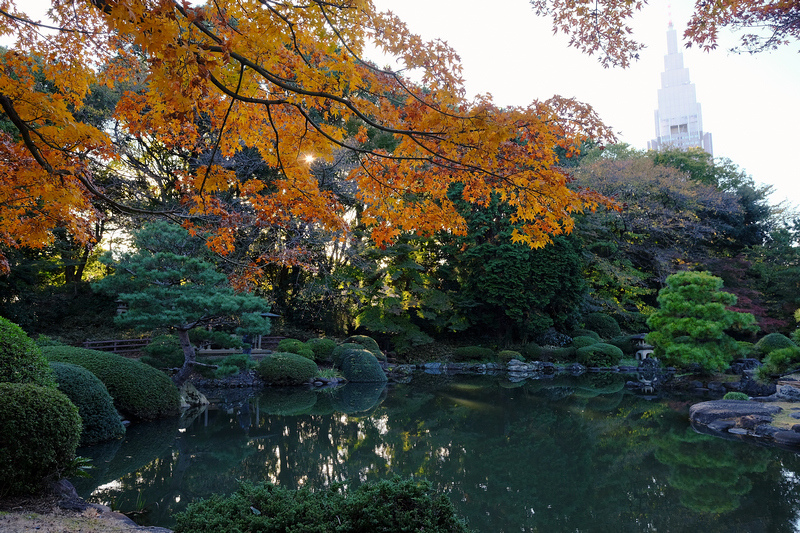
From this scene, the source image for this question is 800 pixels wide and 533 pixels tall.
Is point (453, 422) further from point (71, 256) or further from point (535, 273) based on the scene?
point (71, 256)

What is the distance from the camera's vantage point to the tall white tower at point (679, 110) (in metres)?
62.4

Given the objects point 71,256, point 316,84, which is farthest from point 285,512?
point 71,256

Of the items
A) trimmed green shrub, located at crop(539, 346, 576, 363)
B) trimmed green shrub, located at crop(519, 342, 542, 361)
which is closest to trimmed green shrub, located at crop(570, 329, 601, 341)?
trimmed green shrub, located at crop(539, 346, 576, 363)

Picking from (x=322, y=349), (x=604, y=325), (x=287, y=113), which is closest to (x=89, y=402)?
(x=287, y=113)

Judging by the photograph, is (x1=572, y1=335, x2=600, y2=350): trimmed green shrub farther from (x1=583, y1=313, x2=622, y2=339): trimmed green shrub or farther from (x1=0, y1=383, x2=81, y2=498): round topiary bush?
(x1=0, y1=383, x2=81, y2=498): round topiary bush

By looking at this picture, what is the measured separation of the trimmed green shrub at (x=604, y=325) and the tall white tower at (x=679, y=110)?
179ft

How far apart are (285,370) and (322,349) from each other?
223cm

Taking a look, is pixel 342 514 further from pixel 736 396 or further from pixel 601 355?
pixel 601 355

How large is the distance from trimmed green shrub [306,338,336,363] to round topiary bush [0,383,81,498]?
1007 cm

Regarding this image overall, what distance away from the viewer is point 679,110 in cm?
6369

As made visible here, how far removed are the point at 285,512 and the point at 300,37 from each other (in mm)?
2872

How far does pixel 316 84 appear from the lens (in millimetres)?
3201

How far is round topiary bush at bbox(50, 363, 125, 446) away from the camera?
5.66 metres

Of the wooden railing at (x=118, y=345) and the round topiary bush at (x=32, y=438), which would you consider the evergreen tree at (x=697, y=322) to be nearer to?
the round topiary bush at (x=32, y=438)
